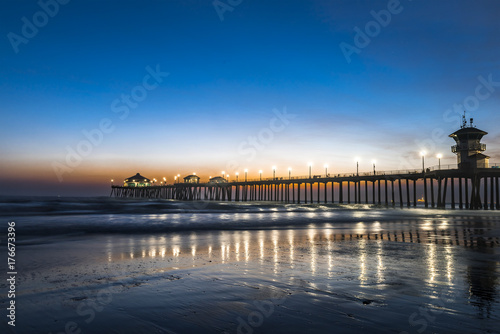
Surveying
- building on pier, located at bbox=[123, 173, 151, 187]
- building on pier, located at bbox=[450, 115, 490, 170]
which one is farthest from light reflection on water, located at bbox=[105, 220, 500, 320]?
building on pier, located at bbox=[123, 173, 151, 187]

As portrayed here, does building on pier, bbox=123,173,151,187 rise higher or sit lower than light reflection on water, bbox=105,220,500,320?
higher

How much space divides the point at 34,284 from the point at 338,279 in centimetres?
581

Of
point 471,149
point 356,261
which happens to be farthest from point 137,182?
point 356,261

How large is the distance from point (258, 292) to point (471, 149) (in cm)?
5847

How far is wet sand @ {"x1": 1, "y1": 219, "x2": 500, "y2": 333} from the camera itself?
13.0 feet

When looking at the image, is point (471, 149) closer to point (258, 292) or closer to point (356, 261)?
point (356, 261)

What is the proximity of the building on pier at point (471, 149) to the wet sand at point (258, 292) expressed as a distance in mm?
49436

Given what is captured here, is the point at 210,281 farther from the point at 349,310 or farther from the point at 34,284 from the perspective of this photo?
the point at 34,284

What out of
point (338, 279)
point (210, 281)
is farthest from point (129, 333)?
point (338, 279)

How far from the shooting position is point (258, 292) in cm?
538

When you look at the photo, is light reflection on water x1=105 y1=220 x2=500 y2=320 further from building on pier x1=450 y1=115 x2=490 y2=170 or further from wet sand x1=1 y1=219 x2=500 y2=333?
building on pier x1=450 y1=115 x2=490 y2=170

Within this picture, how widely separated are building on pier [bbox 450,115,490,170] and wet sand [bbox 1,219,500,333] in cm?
4944

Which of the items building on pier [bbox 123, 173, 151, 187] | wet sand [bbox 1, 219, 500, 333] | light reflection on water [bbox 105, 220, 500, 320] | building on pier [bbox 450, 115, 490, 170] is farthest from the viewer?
building on pier [bbox 123, 173, 151, 187]

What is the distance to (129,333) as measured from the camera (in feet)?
12.2
